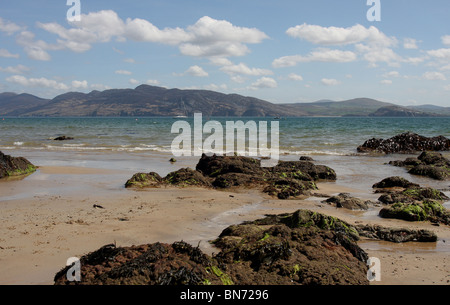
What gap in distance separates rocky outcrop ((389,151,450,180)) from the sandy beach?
522cm

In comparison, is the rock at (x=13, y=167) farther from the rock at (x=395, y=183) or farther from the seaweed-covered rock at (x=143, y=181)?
the rock at (x=395, y=183)

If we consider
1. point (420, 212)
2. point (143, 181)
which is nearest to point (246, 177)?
point (143, 181)

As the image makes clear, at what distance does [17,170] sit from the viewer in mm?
13648

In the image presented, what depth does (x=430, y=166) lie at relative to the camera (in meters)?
16.0

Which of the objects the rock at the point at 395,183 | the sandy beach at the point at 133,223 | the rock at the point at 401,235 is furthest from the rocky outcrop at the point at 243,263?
the rock at the point at 395,183

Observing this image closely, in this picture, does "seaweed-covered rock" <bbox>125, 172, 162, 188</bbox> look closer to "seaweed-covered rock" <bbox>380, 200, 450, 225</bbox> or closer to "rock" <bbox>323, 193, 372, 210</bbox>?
"rock" <bbox>323, 193, 372, 210</bbox>

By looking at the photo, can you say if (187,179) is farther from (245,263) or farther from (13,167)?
(245,263)

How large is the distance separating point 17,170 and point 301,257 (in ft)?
40.9

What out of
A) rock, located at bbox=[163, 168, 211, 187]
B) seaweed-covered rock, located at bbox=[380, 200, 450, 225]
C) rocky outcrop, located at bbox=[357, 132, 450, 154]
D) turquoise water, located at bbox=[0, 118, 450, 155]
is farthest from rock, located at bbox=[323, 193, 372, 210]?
rocky outcrop, located at bbox=[357, 132, 450, 154]

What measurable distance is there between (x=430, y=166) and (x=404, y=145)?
1289 centimetres

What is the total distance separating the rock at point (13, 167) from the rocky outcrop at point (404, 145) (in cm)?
2174
